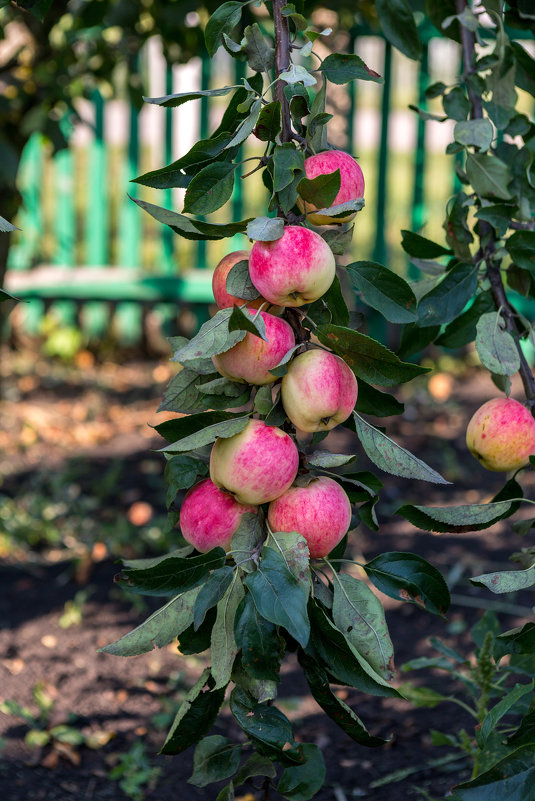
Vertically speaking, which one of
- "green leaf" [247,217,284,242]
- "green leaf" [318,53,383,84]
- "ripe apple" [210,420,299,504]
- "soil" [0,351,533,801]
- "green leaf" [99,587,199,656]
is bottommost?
"soil" [0,351,533,801]

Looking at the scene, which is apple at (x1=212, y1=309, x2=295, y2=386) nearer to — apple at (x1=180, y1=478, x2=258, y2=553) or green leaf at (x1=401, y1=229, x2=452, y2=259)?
apple at (x1=180, y1=478, x2=258, y2=553)

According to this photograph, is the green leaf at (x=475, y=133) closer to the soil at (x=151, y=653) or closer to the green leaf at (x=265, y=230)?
the green leaf at (x=265, y=230)

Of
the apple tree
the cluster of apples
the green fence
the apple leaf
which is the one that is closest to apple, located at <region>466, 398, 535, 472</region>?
the apple tree

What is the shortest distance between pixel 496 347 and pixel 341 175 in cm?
30

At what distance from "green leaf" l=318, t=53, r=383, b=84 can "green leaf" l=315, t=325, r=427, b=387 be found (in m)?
0.33

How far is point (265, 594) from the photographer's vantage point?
88cm

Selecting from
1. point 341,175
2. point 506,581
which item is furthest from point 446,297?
point 506,581

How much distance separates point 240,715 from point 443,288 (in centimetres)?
64

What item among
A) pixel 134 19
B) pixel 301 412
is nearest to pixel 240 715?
pixel 301 412

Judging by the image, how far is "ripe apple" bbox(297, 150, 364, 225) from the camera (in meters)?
0.98

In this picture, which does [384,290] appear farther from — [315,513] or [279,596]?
[279,596]

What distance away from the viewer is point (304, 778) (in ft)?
3.71

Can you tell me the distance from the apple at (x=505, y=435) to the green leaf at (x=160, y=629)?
428mm

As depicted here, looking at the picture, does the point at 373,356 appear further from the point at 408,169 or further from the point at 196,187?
the point at 408,169
